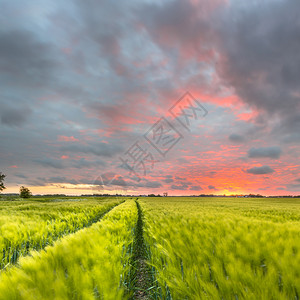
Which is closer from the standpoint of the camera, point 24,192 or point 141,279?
point 141,279

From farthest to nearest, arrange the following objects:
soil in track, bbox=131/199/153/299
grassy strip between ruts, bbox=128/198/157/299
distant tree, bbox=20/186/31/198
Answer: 1. distant tree, bbox=20/186/31/198
2. soil in track, bbox=131/199/153/299
3. grassy strip between ruts, bbox=128/198/157/299

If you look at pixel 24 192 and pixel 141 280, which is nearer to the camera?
pixel 141 280

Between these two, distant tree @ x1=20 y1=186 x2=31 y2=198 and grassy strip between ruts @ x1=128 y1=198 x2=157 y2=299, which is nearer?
grassy strip between ruts @ x1=128 y1=198 x2=157 y2=299

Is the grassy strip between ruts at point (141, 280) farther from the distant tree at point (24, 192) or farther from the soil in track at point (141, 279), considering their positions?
the distant tree at point (24, 192)

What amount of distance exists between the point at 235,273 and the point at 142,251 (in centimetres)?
518

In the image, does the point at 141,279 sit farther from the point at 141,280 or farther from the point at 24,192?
the point at 24,192

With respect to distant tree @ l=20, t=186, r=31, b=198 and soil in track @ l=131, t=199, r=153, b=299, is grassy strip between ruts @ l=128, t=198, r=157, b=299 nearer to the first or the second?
soil in track @ l=131, t=199, r=153, b=299

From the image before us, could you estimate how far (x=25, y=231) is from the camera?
570 centimetres

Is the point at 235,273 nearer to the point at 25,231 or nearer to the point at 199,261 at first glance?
the point at 199,261

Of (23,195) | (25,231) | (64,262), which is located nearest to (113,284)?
(64,262)

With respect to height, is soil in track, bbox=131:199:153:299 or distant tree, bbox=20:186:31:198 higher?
soil in track, bbox=131:199:153:299

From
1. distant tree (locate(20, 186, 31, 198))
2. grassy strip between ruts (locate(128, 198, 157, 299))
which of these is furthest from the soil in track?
distant tree (locate(20, 186, 31, 198))

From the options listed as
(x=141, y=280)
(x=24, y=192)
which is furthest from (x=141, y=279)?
(x=24, y=192)

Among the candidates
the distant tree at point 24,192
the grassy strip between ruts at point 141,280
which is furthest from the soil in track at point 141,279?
the distant tree at point 24,192
